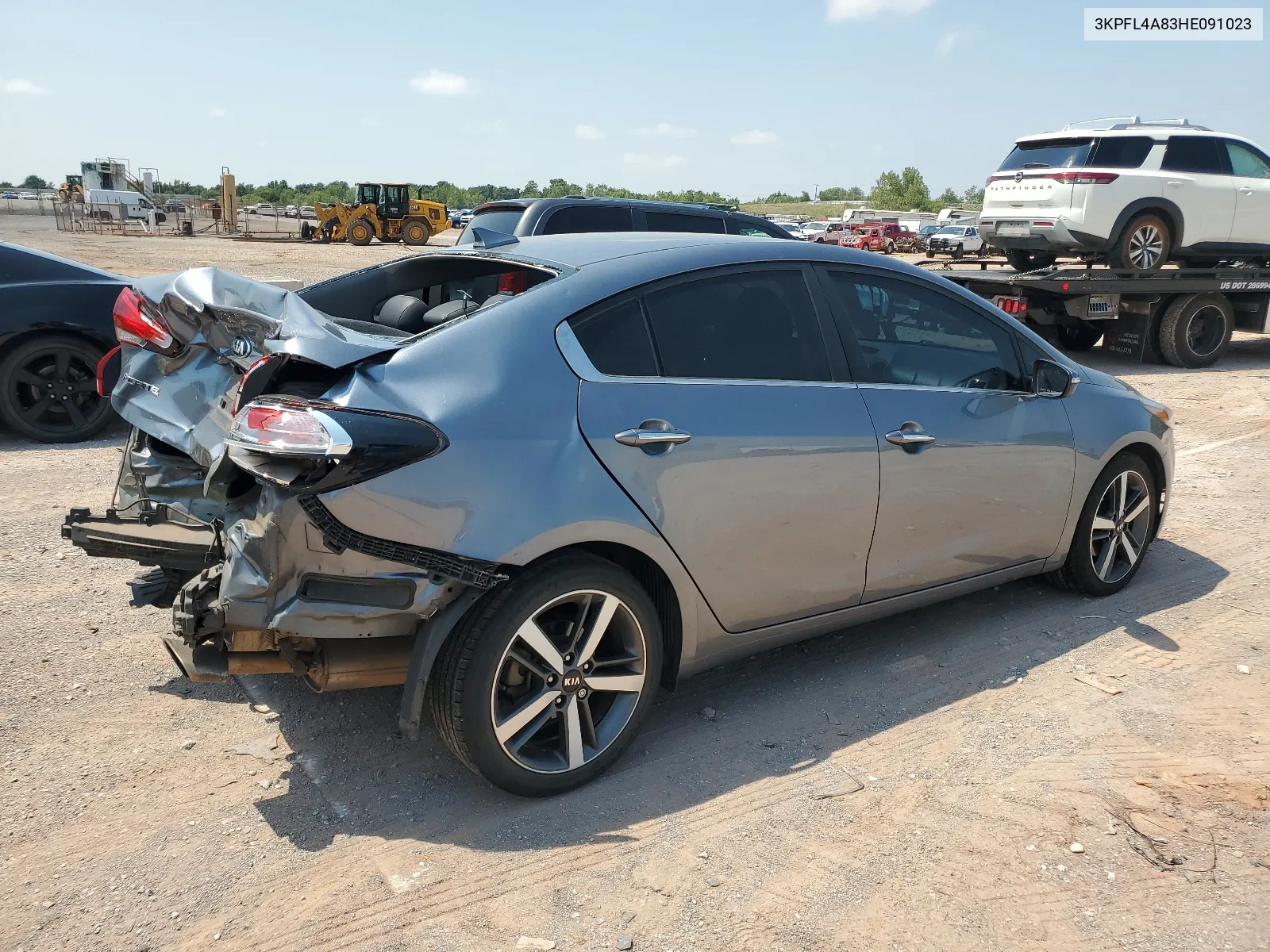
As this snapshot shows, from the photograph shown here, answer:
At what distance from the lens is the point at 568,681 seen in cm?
312

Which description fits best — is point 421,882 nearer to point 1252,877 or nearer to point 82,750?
point 82,750

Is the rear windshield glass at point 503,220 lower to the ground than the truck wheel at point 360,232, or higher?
lower

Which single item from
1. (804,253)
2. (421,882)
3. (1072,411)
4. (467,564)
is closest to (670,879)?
(421,882)

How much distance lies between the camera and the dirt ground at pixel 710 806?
8.75ft

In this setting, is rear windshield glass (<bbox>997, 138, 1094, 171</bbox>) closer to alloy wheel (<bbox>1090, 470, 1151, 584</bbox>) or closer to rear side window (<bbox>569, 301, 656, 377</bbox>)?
alloy wheel (<bbox>1090, 470, 1151, 584</bbox>)

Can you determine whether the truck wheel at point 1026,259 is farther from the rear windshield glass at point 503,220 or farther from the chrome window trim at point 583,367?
the chrome window trim at point 583,367

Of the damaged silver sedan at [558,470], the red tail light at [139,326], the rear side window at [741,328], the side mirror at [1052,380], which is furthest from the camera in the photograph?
the side mirror at [1052,380]

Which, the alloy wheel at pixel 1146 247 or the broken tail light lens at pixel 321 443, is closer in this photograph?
the broken tail light lens at pixel 321 443

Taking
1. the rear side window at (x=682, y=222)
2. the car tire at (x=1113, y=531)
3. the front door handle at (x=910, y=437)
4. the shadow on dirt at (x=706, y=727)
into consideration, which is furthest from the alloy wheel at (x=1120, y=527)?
the rear side window at (x=682, y=222)

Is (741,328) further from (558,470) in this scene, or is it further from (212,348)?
(212,348)

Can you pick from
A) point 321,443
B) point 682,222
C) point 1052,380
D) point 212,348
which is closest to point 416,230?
point 682,222

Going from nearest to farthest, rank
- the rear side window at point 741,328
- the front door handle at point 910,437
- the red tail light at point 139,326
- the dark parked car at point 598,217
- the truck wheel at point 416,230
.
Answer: the rear side window at point 741,328, the red tail light at point 139,326, the front door handle at point 910,437, the dark parked car at point 598,217, the truck wheel at point 416,230

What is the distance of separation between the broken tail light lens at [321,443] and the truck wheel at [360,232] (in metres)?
39.7

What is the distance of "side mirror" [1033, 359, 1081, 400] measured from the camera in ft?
14.4
